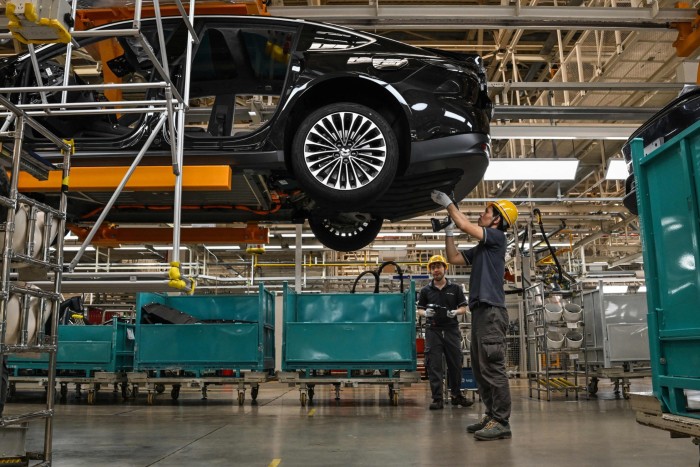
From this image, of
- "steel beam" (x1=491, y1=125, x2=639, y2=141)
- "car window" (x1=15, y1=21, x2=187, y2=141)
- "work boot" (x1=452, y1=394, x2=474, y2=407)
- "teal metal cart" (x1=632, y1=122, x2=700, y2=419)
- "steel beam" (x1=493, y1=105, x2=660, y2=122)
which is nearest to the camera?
"teal metal cart" (x1=632, y1=122, x2=700, y2=419)

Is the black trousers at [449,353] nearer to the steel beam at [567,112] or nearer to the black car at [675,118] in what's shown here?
the steel beam at [567,112]

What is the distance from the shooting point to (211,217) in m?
5.23

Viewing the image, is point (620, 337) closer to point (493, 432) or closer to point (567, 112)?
point (567, 112)

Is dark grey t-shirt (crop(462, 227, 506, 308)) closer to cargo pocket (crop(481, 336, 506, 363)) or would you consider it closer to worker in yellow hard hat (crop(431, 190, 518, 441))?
worker in yellow hard hat (crop(431, 190, 518, 441))

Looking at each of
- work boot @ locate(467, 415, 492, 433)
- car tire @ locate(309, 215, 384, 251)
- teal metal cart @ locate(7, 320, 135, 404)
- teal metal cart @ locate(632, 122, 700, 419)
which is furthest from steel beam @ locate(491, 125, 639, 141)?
teal metal cart @ locate(7, 320, 135, 404)

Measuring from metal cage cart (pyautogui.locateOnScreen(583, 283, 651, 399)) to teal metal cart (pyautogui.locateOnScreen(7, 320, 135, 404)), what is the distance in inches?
254

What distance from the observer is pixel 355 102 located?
177 inches

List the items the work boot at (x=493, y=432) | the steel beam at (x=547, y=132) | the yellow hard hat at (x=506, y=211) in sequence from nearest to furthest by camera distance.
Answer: the work boot at (x=493, y=432), the yellow hard hat at (x=506, y=211), the steel beam at (x=547, y=132)

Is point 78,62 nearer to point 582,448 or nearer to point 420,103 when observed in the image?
point 420,103

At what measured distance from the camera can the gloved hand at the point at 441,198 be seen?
457 centimetres

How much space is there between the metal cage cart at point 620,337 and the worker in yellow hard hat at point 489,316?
4.16 meters

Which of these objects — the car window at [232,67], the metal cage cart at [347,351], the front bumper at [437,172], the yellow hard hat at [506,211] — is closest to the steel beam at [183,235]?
the car window at [232,67]

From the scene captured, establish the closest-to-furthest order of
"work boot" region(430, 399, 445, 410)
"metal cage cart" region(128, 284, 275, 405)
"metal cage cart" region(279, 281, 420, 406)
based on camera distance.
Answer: "work boot" region(430, 399, 445, 410) < "metal cage cart" region(279, 281, 420, 406) < "metal cage cart" region(128, 284, 275, 405)

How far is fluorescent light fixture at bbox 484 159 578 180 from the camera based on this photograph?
8.31 meters
